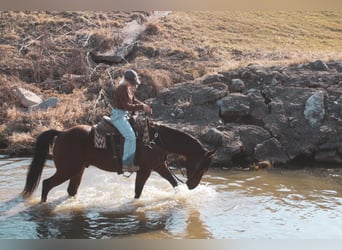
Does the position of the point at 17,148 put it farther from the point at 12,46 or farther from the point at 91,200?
the point at 12,46

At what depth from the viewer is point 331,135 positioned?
10.7m

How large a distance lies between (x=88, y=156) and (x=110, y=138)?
1.30 ft

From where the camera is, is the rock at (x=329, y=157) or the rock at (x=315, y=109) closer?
the rock at (x=329, y=157)

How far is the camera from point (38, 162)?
7469 millimetres

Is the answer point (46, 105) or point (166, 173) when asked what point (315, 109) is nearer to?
point (166, 173)

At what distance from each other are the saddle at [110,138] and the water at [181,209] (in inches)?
30.7

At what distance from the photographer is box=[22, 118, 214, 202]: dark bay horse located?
7.30 m

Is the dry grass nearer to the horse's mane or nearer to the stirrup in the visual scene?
the horse's mane

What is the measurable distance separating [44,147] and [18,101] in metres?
6.22

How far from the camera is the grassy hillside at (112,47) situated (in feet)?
40.9

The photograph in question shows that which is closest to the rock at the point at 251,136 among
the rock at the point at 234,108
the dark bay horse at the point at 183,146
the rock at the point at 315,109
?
the rock at the point at 234,108

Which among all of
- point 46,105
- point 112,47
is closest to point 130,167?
point 46,105

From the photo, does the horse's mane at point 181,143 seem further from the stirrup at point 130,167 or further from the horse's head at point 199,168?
the stirrup at point 130,167
